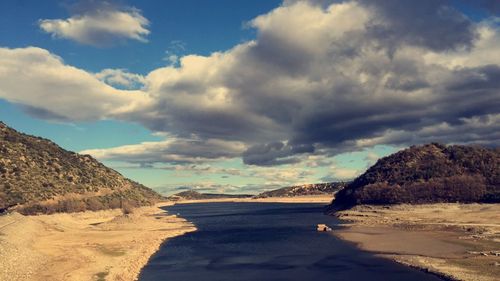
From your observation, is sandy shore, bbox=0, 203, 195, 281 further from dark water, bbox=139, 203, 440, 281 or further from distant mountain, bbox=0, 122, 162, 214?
distant mountain, bbox=0, 122, 162, 214

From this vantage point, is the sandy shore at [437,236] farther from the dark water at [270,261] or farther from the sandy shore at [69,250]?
the sandy shore at [69,250]

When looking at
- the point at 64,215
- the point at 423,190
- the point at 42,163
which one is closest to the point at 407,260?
the point at 423,190

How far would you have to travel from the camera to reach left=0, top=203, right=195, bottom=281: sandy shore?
63.4m

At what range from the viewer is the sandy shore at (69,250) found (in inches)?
2496

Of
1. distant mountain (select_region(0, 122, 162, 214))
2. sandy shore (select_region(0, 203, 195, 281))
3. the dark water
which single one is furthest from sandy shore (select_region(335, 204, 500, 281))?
distant mountain (select_region(0, 122, 162, 214))

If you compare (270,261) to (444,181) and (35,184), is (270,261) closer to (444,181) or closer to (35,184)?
(444,181)

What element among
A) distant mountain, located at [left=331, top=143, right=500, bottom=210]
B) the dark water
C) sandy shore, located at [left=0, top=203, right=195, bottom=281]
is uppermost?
distant mountain, located at [left=331, top=143, right=500, bottom=210]

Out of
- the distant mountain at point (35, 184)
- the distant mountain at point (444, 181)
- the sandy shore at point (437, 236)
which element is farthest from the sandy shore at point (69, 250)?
the distant mountain at point (444, 181)

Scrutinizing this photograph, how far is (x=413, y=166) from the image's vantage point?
198375 millimetres

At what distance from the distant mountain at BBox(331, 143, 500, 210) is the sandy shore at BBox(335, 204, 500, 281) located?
7774mm

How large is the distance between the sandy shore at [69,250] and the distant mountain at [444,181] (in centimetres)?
9093

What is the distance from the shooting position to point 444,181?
17200 centimetres

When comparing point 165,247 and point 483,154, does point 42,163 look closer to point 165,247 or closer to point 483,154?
point 165,247

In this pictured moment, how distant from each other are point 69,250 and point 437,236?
260 ft
